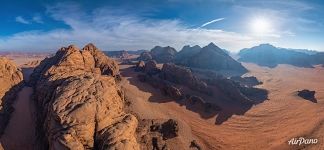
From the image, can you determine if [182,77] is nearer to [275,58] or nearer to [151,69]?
[151,69]

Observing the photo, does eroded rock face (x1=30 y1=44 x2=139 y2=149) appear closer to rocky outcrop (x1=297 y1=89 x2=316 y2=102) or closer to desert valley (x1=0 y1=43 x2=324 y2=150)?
desert valley (x1=0 y1=43 x2=324 y2=150)

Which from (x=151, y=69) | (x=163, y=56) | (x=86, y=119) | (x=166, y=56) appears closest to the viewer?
(x=86, y=119)

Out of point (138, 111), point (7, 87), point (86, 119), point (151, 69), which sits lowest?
point (138, 111)

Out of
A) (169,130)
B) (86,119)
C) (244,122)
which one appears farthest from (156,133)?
(244,122)

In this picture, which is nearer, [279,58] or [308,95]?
[308,95]

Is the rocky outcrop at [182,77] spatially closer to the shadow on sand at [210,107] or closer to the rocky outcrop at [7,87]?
the shadow on sand at [210,107]

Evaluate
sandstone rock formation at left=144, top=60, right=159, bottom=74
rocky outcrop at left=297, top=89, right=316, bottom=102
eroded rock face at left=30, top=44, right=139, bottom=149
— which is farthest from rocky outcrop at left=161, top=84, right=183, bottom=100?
rocky outcrop at left=297, top=89, right=316, bottom=102

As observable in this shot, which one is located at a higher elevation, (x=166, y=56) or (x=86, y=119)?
(x=86, y=119)
